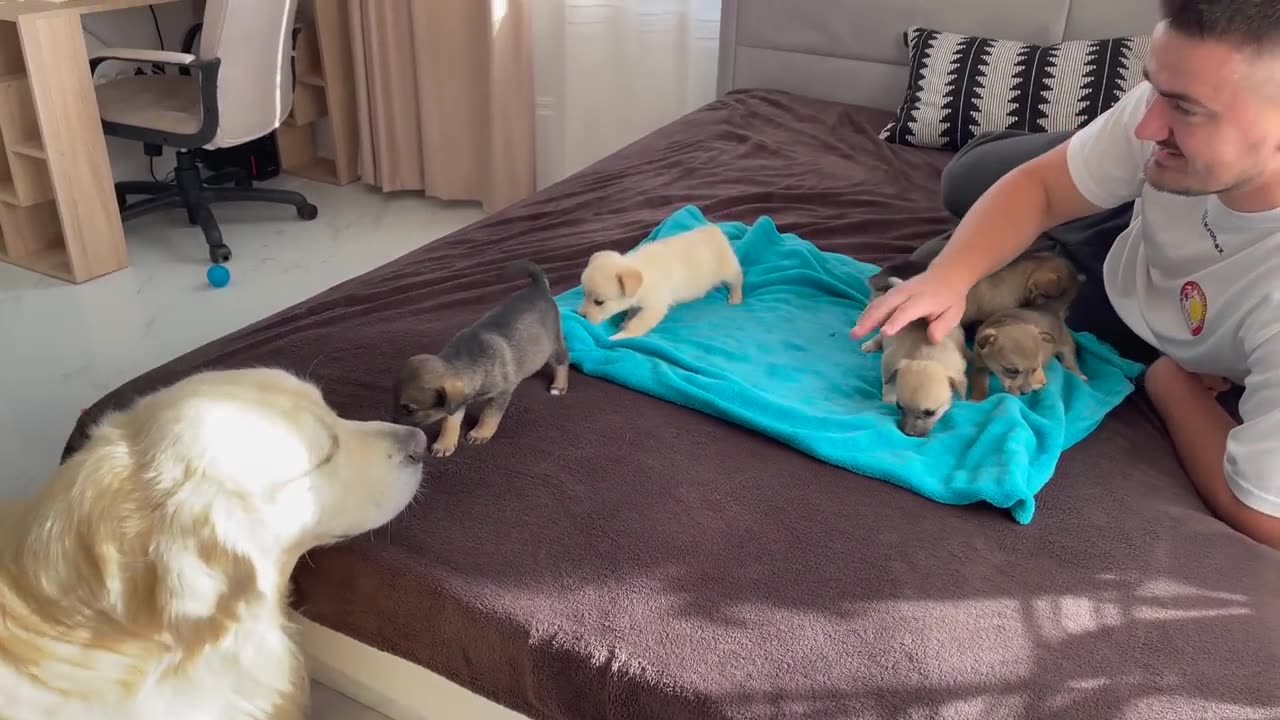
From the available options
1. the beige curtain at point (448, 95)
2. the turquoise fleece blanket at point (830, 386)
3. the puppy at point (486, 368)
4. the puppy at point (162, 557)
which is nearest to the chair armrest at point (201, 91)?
the beige curtain at point (448, 95)

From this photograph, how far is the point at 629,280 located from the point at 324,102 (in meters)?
2.96

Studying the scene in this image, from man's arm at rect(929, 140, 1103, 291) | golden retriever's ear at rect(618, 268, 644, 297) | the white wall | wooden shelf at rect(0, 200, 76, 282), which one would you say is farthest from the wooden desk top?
man's arm at rect(929, 140, 1103, 291)

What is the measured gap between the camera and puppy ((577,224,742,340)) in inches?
63.0

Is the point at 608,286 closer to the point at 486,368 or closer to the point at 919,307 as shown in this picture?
the point at 486,368

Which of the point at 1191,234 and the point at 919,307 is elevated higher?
the point at 1191,234

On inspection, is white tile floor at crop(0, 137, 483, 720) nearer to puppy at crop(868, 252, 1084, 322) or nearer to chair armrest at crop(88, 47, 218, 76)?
chair armrest at crop(88, 47, 218, 76)

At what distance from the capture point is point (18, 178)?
2.95 m

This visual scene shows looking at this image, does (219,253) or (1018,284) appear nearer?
(1018,284)

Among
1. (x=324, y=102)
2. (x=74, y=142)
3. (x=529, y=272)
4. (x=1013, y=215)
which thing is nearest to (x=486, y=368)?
(x=529, y=272)

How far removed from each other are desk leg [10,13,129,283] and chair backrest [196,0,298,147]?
14.0 inches

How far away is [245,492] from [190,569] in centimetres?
9

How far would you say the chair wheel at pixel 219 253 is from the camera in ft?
Result: 10.5

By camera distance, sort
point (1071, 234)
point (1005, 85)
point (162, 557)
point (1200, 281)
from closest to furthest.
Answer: point (162, 557) < point (1200, 281) < point (1071, 234) < point (1005, 85)

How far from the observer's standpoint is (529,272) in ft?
4.91
